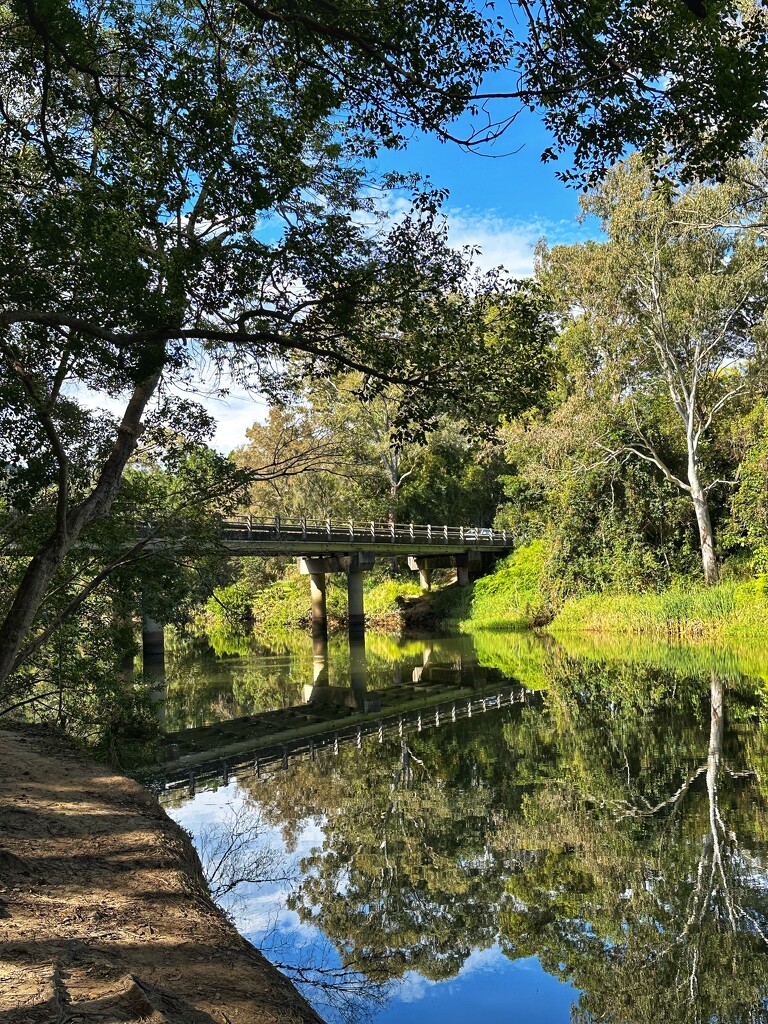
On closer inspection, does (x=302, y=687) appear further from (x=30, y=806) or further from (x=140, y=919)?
(x=140, y=919)

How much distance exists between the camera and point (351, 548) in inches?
1231

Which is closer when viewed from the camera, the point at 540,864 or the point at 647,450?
the point at 540,864

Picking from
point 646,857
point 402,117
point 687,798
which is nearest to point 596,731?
point 687,798

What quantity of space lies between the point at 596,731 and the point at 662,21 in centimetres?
915

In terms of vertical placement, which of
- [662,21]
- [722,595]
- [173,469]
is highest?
[662,21]

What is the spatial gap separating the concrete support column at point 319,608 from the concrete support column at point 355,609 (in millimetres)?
1198

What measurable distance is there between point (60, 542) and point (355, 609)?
2467 centimetres

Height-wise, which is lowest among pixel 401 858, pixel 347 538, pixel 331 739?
pixel 331 739

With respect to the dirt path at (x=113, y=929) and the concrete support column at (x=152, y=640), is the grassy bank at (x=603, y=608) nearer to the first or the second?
the concrete support column at (x=152, y=640)

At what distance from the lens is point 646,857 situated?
20.6 ft

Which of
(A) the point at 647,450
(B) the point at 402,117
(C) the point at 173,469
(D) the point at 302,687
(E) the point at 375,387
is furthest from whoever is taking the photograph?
(A) the point at 647,450

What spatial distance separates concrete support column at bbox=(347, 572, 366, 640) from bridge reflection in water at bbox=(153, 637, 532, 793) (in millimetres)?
10248

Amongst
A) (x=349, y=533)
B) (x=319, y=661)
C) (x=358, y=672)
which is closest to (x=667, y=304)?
(x=358, y=672)

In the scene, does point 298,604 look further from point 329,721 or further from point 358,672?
point 329,721
